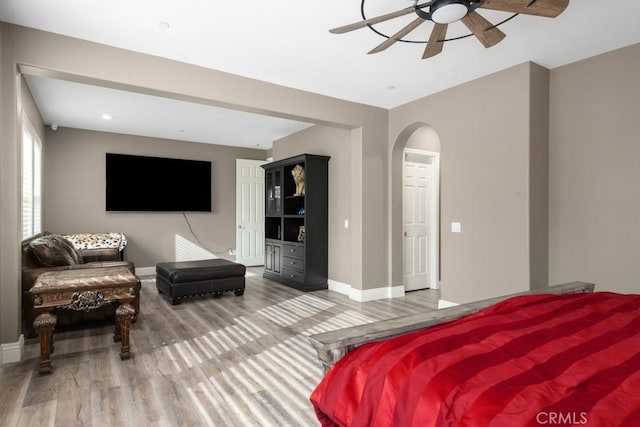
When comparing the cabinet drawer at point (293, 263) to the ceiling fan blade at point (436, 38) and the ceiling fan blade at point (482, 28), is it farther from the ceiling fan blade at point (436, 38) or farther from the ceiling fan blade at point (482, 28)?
the ceiling fan blade at point (482, 28)

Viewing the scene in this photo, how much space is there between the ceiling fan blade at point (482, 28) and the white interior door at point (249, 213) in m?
6.03

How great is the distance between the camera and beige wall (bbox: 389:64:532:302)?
11.8ft

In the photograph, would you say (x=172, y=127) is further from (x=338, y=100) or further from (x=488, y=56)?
(x=488, y=56)

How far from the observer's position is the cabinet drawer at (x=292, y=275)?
18.3 feet

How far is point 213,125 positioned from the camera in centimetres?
599

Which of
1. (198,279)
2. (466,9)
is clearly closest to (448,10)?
(466,9)

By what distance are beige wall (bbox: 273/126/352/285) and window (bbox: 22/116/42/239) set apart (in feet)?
12.5

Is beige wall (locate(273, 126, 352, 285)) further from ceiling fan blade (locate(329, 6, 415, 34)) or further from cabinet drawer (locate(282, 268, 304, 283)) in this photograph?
ceiling fan blade (locate(329, 6, 415, 34))

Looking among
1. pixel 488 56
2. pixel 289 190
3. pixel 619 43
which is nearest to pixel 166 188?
pixel 289 190

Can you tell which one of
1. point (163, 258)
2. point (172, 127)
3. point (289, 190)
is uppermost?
point (172, 127)

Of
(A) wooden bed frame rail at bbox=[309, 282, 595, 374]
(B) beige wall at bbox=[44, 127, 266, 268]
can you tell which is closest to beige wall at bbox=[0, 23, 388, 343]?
(A) wooden bed frame rail at bbox=[309, 282, 595, 374]

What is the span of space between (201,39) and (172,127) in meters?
3.35

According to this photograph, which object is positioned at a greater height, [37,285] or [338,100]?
[338,100]

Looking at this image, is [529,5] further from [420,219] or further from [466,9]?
[420,219]
